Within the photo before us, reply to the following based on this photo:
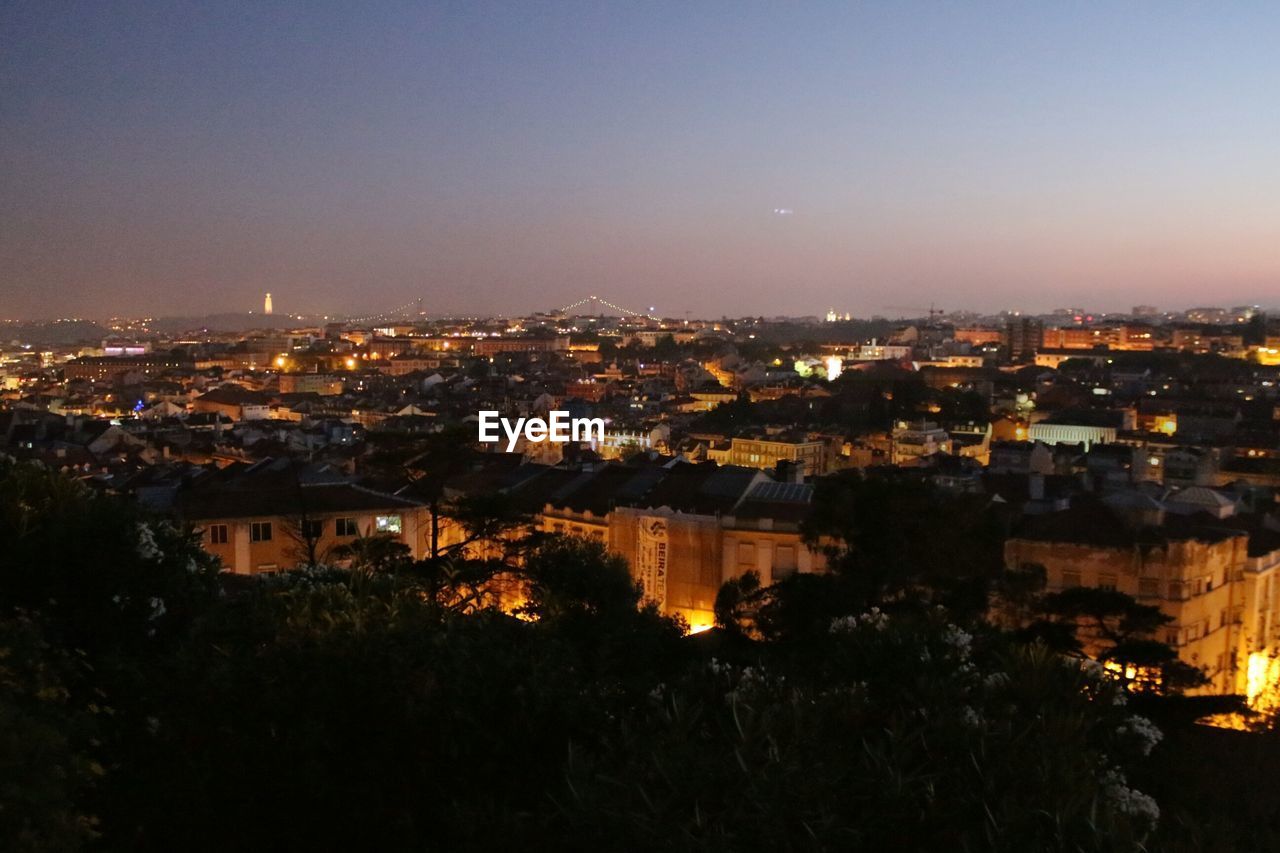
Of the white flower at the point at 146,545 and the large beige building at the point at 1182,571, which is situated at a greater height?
the white flower at the point at 146,545

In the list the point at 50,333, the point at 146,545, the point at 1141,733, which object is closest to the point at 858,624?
the point at 1141,733

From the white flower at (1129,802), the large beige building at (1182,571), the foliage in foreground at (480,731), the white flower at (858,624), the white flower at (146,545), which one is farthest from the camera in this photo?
the large beige building at (1182,571)

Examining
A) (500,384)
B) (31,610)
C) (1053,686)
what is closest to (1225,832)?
(1053,686)

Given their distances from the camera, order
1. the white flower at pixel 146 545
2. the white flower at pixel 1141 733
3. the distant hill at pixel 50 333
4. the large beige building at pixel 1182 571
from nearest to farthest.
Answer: the white flower at pixel 1141 733
the white flower at pixel 146 545
the large beige building at pixel 1182 571
the distant hill at pixel 50 333

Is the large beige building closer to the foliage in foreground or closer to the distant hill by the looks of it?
the foliage in foreground

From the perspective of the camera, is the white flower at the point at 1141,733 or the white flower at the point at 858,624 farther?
the white flower at the point at 858,624

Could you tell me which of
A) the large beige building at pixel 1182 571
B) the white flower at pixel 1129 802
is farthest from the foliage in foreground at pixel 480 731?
the large beige building at pixel 1182 571

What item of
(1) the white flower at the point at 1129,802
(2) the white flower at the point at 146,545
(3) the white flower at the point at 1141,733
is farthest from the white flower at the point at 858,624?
(2) the white flower at the point at 146,545

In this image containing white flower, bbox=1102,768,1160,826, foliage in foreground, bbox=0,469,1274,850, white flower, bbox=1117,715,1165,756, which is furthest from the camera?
white flower, bbox=1117,715,1165,756

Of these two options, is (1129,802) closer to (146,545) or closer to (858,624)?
(858,624)

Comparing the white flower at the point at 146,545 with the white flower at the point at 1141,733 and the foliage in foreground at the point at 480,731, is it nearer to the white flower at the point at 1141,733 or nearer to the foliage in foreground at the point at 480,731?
the foliage in foreground at the point at 480,731

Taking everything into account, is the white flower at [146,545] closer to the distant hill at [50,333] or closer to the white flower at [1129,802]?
the white flower at [1129,802]

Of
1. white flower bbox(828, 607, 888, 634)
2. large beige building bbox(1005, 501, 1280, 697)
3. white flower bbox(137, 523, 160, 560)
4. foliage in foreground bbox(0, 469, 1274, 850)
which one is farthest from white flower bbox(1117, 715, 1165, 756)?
large beige building bbox(1005, 501, 1280, 697)

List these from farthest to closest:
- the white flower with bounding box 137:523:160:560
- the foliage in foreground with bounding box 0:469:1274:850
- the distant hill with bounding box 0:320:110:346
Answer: the distant hill with bounding box 0:320:110:346
the white flower with bounding box 137:523:160:560
the foliage in foreground with bounding box 0:469:1274:850
